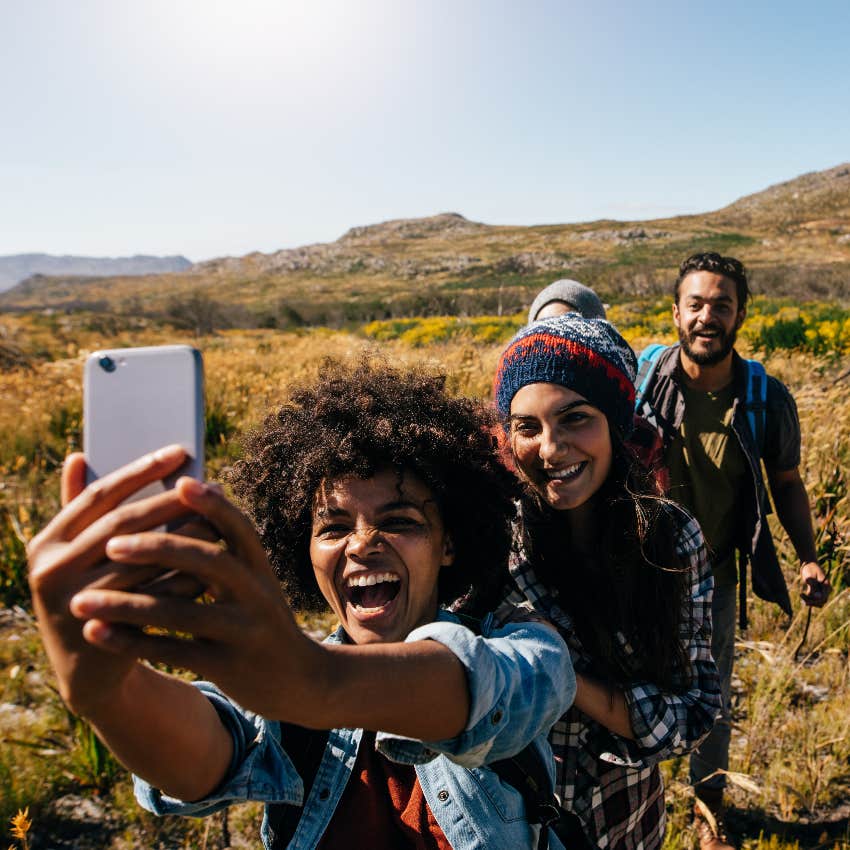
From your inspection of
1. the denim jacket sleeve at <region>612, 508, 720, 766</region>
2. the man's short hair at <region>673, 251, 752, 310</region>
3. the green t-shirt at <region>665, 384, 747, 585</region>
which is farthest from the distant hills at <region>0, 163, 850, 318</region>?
the denim jacket sleeve at <region>612, 508, 720, 766</region>

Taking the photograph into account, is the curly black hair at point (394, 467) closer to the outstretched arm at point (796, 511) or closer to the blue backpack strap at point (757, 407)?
the blue backpack strap at point (757, 407)

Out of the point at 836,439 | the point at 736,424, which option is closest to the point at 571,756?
the point at 736,424

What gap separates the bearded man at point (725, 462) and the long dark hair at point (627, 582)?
107 centimetres

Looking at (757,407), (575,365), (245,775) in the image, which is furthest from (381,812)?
(757,407)

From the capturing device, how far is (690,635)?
1626 millimetres

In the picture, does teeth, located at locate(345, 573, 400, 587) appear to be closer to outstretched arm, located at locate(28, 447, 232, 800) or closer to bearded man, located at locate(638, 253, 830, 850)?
outstretched arm, located at locate(28, 447, 232, 800)

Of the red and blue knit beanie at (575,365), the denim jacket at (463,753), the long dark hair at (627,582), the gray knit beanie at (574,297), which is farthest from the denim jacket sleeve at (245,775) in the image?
the gray knit beanie at (574,297)

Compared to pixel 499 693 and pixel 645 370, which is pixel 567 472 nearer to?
pixel 499 693

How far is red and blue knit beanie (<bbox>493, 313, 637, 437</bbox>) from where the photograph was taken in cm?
173

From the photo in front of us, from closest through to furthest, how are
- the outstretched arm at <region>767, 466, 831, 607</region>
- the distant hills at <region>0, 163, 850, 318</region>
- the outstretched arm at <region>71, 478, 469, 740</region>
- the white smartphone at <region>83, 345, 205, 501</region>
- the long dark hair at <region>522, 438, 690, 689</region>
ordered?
the outstretched arm at <region>71, 478, 469, 740</region>
the white smartphone at <region>83, 345, 205, 501</region>
the long dark hair at <region>522, 438, 690, 689</region>
the outstretched arm at <region>767, 466, 831, 607</region>
the distant hills at <region>0, 163, 850, 318</region>

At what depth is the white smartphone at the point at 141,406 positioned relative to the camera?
0.74 meters

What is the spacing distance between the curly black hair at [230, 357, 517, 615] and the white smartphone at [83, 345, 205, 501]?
67cm

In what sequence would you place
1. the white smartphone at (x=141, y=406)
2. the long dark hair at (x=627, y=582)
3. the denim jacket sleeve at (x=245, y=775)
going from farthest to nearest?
the long dark hair at (x=627, y=582)
the denim jacket sleeve at (x=245, y=775)
the white smartphone at (x=141, y=406)

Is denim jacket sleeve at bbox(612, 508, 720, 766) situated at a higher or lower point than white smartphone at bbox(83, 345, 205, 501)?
lower
